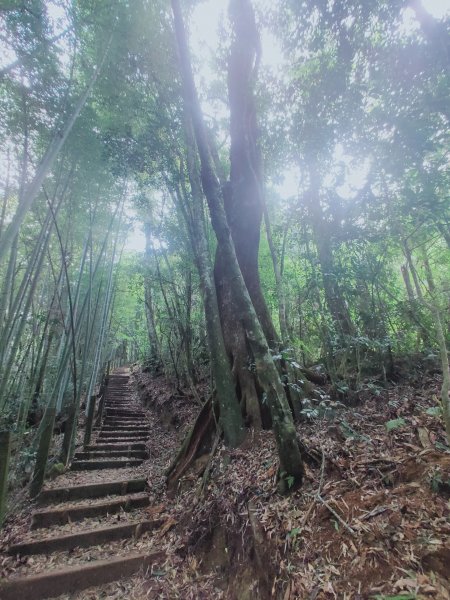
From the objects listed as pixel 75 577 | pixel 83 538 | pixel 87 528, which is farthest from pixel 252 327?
pixel 87 528

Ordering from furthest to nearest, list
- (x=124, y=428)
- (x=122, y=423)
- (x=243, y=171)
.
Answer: (x=122, y=423)
(x=124, y=428)
(x=243, y=171)

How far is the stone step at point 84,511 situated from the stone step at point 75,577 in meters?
0.87

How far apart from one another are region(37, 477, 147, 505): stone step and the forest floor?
321mm

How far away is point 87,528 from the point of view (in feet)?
11.7

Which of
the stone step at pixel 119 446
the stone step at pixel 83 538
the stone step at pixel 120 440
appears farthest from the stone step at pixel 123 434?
the stone step at pixel 83 538

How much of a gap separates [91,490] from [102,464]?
3.99ft

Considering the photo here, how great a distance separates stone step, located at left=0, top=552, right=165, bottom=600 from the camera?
2707 millimetres

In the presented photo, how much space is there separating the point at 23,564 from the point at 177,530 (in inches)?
63.0

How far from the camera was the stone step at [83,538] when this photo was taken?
3.16 metres

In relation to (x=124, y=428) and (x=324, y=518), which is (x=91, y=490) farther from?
(x=324, y=518)

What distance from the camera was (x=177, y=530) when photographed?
331 cm

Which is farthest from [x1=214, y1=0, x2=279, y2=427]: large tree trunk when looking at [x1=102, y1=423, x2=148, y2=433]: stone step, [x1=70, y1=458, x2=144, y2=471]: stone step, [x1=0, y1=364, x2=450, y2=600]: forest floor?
[x1=102, y1=423, x2=148, y2=433]: stone step

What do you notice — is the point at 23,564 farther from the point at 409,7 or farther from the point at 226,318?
the point at 409,7

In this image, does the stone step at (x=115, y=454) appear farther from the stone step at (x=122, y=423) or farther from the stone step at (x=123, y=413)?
the stone step at (x=123, y=413)
